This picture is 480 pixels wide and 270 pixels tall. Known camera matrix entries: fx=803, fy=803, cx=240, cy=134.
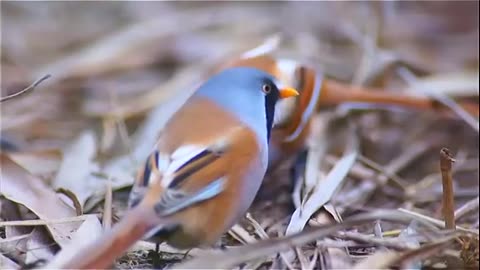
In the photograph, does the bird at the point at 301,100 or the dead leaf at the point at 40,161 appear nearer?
the bird at the point at 301,100

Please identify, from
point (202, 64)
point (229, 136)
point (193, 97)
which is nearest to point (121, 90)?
point (202, 64)

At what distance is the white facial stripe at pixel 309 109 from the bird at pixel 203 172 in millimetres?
250

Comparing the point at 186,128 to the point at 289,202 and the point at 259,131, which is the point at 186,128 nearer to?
the point at 259,131

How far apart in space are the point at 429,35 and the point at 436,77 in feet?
1.32

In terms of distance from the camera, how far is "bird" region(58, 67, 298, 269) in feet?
2.98

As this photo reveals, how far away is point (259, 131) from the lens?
41.0 inches

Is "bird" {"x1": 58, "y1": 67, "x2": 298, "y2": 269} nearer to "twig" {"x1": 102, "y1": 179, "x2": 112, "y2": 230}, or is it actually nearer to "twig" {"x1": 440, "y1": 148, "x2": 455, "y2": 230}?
"twig" {"x1": 102, "y1": 179, "x2": 112, "y2": 230}

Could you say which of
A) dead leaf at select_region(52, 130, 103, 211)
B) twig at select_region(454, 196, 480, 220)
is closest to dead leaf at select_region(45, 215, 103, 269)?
dead leaf at select_region(52, 130, 103, 211)

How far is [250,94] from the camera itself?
1078 mm

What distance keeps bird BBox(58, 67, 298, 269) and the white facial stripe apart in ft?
0.82

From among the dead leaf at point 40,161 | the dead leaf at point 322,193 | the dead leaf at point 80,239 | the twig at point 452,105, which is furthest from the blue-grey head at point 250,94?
the twig at point 452,105

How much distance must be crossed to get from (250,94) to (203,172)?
166mm

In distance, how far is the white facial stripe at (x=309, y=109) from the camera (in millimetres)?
1348

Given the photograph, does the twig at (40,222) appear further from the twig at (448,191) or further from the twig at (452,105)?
the twig at (452,105)
